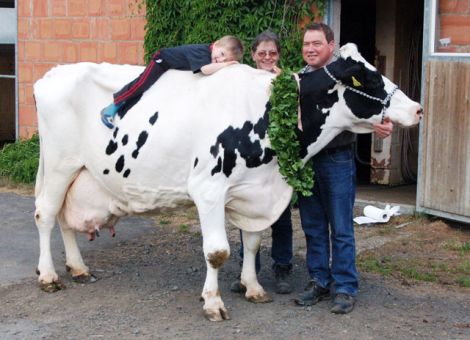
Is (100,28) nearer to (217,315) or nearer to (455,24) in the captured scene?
(455,24)

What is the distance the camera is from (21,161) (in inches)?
472

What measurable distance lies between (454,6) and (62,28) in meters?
6.03

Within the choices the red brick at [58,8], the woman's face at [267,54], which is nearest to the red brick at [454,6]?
the woman's face at [267,54]

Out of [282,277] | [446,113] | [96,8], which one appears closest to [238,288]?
[282,277]

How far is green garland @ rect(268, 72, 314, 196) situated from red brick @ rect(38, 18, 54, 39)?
7.33m

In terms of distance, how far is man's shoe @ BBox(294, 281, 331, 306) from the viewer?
245 inches

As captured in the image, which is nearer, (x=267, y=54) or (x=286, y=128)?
(x=286, y=128)

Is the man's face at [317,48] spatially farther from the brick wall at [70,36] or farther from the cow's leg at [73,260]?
the brick wall at [70,36]

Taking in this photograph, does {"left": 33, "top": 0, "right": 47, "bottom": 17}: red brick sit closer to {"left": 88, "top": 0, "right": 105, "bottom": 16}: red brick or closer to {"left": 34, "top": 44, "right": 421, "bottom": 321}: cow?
{"left": 88, "top": 0, "right": 105, "bottom": 16}: red brick

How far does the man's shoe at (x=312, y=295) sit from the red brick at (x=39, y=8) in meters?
7.80

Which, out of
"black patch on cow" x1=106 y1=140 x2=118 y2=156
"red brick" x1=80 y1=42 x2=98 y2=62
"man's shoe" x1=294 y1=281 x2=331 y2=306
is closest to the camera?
"man's shoe" x1=294 y1=281 x2=331 y2=306

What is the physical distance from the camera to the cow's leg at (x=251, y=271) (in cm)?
636

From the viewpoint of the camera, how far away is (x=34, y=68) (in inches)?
502

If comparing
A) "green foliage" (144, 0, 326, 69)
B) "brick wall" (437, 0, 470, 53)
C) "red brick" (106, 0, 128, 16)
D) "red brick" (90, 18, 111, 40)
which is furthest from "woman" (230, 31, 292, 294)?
"red brick" (90, 18, 111, 40)
